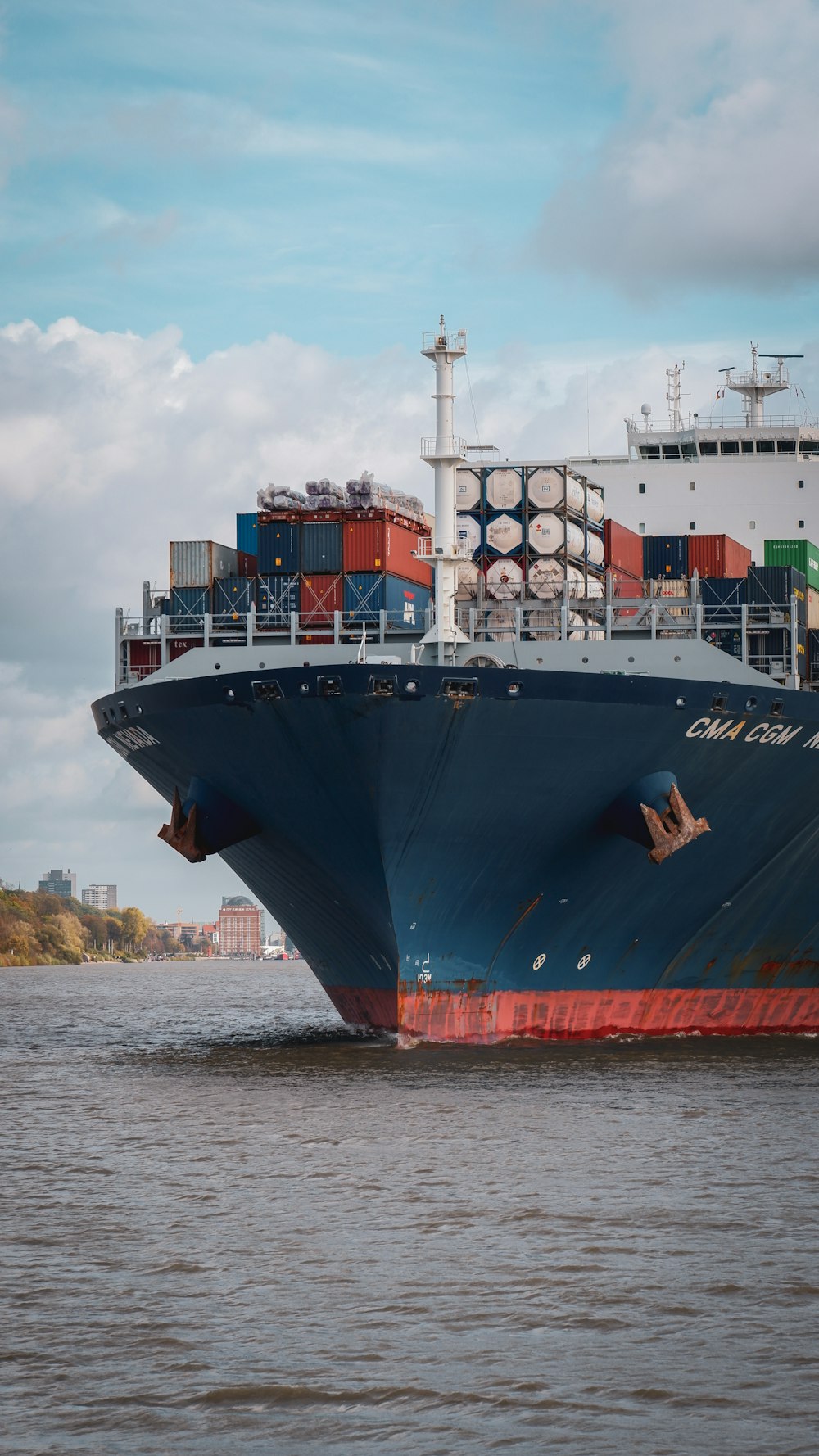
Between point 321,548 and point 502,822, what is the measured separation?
733 centimetres

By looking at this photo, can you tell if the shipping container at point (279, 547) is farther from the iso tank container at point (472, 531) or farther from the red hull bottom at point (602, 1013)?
the red hull bottom at point (602, 1013)

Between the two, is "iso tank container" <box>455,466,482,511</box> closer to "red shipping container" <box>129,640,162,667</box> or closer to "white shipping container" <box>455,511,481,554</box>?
"white shipping container" <box>455,511,481,554</box>

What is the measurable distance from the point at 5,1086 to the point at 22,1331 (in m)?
13.7

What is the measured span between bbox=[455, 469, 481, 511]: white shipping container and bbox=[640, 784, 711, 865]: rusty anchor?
25.5 ft

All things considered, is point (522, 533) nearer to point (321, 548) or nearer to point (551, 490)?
point (551, 490)

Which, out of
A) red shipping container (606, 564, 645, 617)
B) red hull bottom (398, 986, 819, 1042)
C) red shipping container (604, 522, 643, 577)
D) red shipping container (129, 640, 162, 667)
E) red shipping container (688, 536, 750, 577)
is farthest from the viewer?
red shipping container (604, 522, 643, 577)

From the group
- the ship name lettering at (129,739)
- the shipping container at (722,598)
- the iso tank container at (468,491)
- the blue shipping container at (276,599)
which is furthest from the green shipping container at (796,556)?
the ship name lettering at (129,739)

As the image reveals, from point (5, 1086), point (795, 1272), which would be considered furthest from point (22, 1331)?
point (5, 1086)

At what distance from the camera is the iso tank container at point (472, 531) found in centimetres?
2717

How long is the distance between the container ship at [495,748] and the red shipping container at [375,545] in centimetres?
5

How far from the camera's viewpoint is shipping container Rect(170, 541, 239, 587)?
90.2 ft

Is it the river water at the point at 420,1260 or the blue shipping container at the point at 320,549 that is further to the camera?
the blue shipping container at the point at 320,549

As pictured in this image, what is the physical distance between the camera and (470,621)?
84.6 ft

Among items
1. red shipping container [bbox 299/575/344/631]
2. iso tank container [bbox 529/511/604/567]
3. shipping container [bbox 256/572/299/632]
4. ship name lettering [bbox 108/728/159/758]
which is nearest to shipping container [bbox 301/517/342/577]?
red shipping container [bbox 299/575/344/631]
